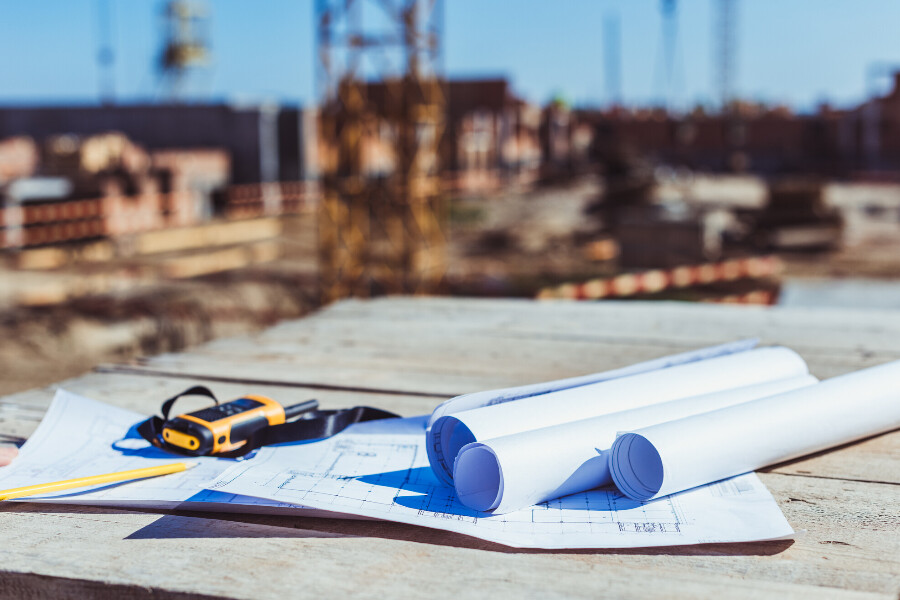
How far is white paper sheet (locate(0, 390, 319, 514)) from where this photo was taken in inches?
48.3

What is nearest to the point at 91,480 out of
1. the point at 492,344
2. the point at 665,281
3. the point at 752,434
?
the point at 752,434

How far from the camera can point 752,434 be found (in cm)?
129

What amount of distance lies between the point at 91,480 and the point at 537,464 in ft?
2.12

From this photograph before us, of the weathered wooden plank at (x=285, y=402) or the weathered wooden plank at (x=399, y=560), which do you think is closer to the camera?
the weathered wooden plank at (x=399, y=560)

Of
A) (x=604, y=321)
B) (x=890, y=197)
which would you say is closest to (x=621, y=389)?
(x=604, y=321)

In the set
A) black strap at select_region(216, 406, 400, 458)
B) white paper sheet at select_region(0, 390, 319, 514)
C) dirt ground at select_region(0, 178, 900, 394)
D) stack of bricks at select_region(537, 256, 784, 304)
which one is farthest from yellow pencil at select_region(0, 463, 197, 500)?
dirt ground at select_region(0, 178, 900, 394)

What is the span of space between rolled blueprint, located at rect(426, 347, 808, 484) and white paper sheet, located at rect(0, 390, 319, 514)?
25 cm

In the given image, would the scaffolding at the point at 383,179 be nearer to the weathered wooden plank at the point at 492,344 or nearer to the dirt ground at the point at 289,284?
the dirt ground at the point at 289,284

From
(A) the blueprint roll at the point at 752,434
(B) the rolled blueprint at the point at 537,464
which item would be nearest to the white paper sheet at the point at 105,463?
(B) the rolled blueprint at the point at 537,464

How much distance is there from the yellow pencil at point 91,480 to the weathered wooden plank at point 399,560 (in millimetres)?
Answer: 35

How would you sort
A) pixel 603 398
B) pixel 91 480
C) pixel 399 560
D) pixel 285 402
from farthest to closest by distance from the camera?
pixel 285 402
pixel 603 398
pixel 91 480
pixel 399 560

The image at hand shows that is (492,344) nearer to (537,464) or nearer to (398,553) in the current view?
(537,464)

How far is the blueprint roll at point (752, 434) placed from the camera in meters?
1.20

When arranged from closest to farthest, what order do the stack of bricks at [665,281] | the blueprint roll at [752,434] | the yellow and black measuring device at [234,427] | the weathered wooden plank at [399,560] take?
the weathered wooden plank at [399,560] < the blueprint roll at [752,434] < the yellow and black measuring device at [234,427] < the stack of bricks at [665,281]
